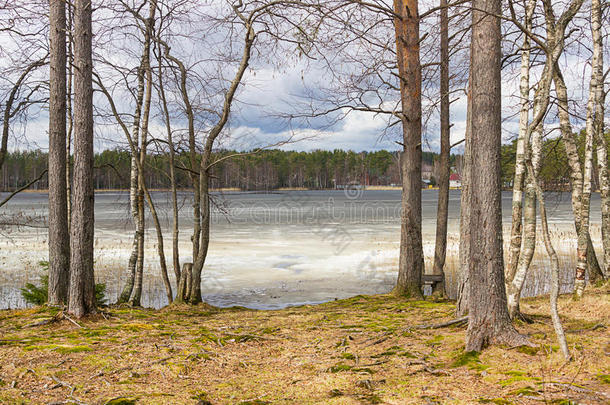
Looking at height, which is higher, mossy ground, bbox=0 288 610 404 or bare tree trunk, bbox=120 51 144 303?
bare tree trunk, bbox=120 51 144 303

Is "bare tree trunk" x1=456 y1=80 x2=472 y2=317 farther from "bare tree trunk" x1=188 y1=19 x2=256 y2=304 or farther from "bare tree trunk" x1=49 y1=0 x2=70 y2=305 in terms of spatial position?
"bare tree trunk" x1=49 y1=0 x2=70 y2=305

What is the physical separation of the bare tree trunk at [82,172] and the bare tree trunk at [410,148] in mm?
5906

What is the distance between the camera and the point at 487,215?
5094mm

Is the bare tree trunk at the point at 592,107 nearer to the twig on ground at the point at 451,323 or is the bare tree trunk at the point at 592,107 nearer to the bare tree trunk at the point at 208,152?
the twig on ground at the point at 451,323

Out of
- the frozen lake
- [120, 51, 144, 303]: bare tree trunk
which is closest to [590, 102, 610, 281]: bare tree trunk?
the frozen lake

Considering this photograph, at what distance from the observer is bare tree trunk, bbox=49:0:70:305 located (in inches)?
320

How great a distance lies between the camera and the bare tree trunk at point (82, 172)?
7.35 m

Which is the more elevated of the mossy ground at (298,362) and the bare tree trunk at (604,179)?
the bare tree trunk at (604,179)

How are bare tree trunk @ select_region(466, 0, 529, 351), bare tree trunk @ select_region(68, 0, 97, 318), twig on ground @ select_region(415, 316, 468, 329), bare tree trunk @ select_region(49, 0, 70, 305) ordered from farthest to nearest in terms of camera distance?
1. bare tree trunk @ select_region(49, 0, 70, 305)
2. bare tree trunk @ select_region(68, 0, 97, 318)
3. twig on ground @ select_region(415, 316, 468, 329)
4. bare tree trunk @ select_region(466, 0, 529, 351)

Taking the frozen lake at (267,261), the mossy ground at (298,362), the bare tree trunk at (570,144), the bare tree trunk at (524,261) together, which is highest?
the bare tree trunk at (570,144)

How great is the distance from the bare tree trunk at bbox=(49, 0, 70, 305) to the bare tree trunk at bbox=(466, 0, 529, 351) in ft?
22.9

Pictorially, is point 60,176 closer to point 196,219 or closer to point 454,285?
point 196,219

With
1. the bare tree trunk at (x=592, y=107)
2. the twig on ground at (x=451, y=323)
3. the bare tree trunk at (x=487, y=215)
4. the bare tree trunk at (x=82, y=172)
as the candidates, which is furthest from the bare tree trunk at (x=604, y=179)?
the bare tree trunk at (x=82, y=172)

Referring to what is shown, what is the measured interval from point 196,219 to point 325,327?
4174 mm
